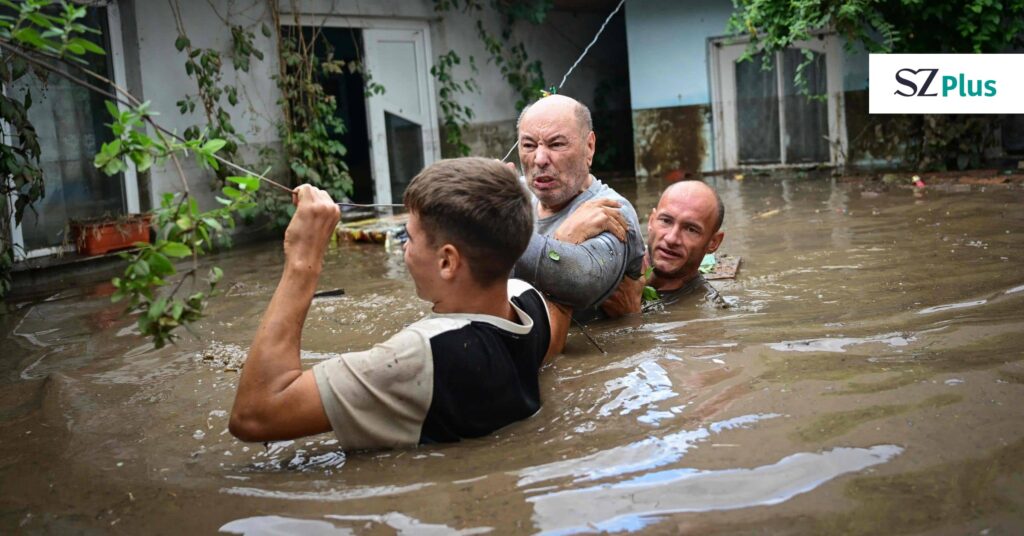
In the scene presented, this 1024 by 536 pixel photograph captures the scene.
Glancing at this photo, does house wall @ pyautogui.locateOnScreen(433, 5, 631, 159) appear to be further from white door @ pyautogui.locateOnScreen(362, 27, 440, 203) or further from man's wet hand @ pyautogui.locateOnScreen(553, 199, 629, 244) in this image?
man's wet hand @ pyautogui.locateOnScreen(553, 199, 629, 244)

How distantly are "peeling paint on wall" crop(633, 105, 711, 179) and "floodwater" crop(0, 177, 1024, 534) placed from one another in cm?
958

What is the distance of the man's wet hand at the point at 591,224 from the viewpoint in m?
4.03

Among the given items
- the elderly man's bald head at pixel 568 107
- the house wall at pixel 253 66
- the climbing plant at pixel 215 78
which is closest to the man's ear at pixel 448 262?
the elderly man's bald head at pixel 568 107

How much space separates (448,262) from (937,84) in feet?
34.0

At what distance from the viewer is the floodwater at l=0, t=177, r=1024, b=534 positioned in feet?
7.78

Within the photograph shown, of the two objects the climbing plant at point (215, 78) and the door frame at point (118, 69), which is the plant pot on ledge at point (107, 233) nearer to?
the door frame at point (118, 69)

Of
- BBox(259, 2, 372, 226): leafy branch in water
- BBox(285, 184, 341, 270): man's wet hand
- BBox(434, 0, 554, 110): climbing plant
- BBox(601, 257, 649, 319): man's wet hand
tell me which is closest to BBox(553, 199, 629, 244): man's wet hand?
BBox(601, 257, 649, 319): man's wet hand

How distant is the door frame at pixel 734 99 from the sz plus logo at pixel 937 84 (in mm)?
1604

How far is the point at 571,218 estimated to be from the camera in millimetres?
4105

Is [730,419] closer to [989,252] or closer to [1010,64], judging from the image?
[989,252]

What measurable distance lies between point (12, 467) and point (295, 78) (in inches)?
316

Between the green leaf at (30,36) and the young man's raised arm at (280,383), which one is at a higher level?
the green leaf at (30,36)

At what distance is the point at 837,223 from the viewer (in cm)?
833

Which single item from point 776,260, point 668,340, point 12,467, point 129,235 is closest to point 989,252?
point 776,260
